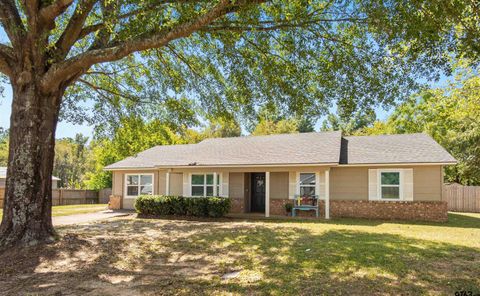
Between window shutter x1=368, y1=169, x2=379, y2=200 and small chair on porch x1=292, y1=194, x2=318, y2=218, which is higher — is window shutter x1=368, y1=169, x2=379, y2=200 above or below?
above

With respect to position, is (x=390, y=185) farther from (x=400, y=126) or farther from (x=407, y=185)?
(x=400, y=126)

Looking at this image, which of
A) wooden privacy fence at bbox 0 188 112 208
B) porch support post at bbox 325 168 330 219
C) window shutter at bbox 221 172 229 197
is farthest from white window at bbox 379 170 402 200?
wooden privacy fence at bbox 0 188 112 208

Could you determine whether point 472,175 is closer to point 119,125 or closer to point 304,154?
point 304,154

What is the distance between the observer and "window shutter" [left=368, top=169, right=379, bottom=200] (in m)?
15.7

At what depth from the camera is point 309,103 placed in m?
10.5

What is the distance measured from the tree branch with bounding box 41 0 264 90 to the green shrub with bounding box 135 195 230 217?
902 cm

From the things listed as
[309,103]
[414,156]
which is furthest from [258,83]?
[414,156]

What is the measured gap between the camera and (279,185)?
17375 mm

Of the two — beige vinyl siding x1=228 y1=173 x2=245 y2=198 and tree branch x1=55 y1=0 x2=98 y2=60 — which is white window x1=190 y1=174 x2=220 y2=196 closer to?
beige vinyl siding x1=228 y1=173 x2=245 y2=198

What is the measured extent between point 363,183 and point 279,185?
389 cm

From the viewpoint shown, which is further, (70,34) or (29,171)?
(70,34)

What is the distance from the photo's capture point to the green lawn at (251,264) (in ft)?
17.2

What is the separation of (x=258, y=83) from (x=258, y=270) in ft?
20.7

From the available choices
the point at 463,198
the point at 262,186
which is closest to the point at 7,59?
the point at 262,186
